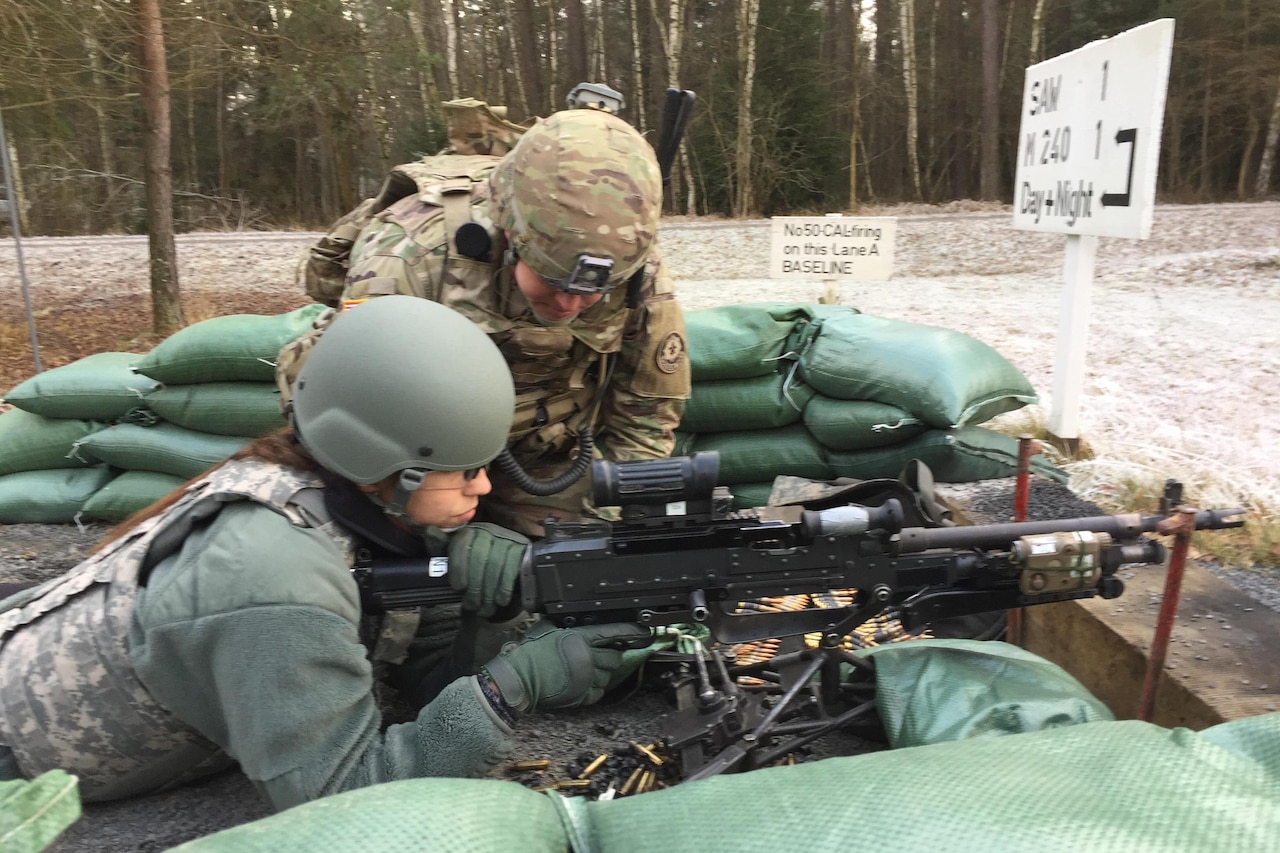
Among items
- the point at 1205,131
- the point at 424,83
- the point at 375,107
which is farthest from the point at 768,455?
the point at 1205,131

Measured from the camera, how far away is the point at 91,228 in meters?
12.5

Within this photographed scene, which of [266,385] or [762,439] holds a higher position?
[266,385]

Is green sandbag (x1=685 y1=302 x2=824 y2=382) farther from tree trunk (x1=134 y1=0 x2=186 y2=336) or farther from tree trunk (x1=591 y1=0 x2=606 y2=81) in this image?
tree trunk (x1=591 y1=0 x2=606 y2=81)

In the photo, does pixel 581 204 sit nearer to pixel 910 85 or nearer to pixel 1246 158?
pixel 910 85

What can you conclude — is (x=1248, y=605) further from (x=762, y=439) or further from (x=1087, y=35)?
(x=1087, y=35)

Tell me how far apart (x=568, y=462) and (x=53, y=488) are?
2.46 metres

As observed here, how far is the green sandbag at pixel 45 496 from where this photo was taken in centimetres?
374

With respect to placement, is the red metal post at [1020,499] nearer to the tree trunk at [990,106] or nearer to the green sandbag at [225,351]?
the green sandbag at [225,351]

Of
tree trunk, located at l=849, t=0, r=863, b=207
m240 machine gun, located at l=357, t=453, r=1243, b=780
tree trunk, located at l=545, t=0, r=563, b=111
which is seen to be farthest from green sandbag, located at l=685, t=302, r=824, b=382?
tree trunk, located at l=545, t=0, r=563, b=111

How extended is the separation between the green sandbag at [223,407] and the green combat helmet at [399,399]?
6.97 feet

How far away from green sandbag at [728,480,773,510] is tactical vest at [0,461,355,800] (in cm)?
219

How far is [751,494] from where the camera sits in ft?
11.9

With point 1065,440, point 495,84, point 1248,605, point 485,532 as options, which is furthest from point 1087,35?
point 485,532

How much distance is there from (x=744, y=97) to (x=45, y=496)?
1189 centimetres
